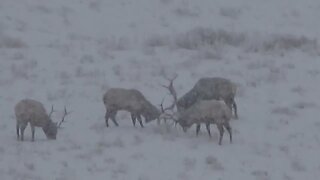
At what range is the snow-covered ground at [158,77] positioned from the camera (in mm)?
15992

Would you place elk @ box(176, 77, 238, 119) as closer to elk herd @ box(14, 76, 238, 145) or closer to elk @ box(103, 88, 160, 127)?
elk herd @ box(14, 76, 238, 145)

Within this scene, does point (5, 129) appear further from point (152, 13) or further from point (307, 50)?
point (152, 13)

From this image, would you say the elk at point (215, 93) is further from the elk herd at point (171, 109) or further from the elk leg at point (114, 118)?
the elk leg at point (114, 118)

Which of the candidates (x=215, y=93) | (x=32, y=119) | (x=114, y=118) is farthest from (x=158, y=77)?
(x=32, y=119)

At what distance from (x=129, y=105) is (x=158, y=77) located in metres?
4.95

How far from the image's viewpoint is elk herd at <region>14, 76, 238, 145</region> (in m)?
17.2

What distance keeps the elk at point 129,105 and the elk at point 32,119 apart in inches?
44.9

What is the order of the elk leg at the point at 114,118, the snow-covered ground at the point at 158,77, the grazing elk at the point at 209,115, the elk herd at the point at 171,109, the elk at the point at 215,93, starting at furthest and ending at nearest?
the elk at the point at 215,93
the elk leg at the point at 114,118
the elk herd at the point at 171,109
the grazing elk at the point at 209,115
the snow-covered ground at the point at 158,77

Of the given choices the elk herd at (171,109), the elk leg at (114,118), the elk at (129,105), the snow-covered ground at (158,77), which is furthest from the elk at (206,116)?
the elk leg at (114,118)

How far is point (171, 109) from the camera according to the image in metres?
18.4

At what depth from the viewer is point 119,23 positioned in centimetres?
2923

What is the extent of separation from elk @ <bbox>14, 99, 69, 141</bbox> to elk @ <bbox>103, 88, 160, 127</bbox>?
3.75 feet

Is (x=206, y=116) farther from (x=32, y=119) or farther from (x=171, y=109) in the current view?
(x=32, y=119)

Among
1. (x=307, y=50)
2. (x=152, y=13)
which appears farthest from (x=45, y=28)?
(x=307, y=50)
